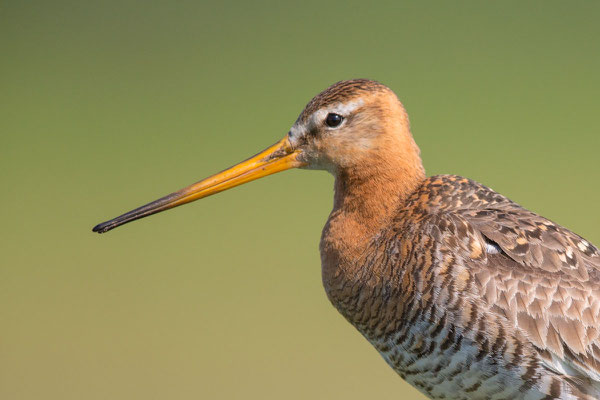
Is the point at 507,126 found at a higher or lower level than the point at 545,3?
lower

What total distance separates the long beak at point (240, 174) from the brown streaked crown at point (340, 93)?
0.21m

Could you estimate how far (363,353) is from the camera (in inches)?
362

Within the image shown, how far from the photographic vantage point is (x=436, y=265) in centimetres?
441

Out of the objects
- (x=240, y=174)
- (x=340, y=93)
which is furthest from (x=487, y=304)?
(x=240, y=174)

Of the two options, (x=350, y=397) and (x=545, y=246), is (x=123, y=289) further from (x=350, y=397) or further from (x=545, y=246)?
(x=545, y=246)

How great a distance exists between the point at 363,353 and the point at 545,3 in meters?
6.75

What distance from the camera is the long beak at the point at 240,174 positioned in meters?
4.94

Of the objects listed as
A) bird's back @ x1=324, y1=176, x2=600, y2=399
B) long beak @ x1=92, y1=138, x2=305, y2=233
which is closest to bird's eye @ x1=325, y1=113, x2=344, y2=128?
long beak @ x1=92, y1=138, x2=305, y2=233

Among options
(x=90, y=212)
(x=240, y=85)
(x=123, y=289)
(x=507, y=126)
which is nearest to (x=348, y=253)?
(x=123, y=289)

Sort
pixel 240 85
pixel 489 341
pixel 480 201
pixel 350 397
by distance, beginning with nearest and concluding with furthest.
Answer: pixel 489 341 → pixel 480 201 → pixel 350 397 → pixel 240 85

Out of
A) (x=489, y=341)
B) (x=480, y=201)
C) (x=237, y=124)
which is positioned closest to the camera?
(x=489, y=341)

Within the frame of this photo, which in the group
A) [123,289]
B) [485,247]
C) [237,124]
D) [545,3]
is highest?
[545,3]

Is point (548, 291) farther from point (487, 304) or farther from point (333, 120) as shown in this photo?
point (333, 120)

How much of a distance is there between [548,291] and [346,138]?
124 centimetres
